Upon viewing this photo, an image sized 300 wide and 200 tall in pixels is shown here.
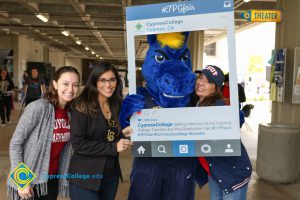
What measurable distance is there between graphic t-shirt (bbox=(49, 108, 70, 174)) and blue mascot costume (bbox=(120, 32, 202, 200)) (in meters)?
0.41

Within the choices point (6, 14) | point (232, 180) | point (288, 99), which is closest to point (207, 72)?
point (232, 180)

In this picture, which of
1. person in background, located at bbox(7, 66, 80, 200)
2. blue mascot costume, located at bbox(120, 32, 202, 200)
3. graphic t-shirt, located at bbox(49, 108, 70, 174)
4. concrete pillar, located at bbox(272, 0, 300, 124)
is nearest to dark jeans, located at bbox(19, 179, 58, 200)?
person in background, located at bbox(7, 66, 80, 200)

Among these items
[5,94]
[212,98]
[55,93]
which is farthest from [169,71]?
[5,94]

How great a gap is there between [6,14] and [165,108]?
45.9ft

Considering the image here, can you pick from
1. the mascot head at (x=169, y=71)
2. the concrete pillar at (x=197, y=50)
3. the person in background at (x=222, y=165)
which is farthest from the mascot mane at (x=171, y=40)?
the concrete pillar at (x=197, y=50)

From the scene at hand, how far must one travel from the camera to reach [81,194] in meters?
2.42

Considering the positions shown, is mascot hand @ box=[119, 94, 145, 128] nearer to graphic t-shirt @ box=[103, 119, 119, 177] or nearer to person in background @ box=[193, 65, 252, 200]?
graphic t-shirt @ box=[103, 119, 119, 177]

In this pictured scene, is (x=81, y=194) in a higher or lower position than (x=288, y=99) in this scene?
lower

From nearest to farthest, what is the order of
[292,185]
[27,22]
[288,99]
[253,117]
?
[292,185] → [288,99] → [253,117] → [27,22]

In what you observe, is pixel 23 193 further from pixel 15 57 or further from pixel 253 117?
pixel 15 57

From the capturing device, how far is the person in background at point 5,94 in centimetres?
966

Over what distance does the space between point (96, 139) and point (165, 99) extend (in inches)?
21.6

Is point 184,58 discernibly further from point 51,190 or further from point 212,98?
point 51,190

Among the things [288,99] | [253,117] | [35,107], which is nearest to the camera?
[35,107]
